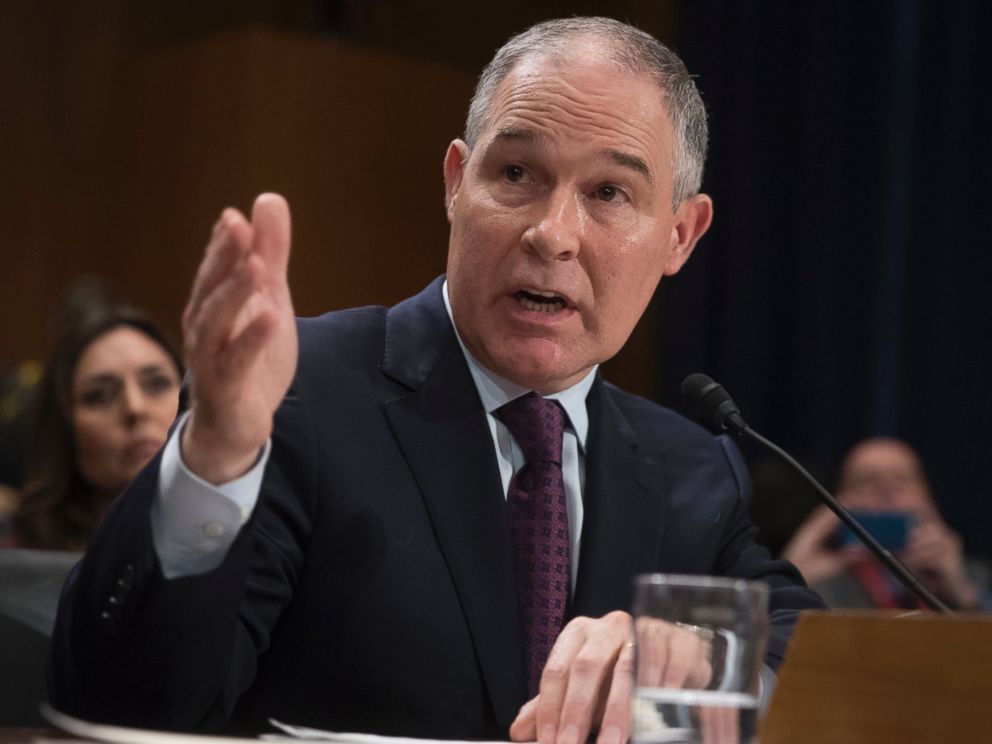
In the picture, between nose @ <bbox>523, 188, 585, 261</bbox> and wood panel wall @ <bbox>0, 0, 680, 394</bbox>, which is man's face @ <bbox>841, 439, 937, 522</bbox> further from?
nose @ <bbox>523, 188, 585, 261</bbox>

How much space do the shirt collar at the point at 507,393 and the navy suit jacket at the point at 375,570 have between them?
0.02 meters

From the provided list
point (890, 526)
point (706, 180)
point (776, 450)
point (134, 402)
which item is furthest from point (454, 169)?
point (706, 180)

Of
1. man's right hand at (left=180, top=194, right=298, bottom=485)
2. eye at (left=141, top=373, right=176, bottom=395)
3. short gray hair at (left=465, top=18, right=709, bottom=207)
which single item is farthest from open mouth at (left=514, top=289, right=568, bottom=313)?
eye at (left=141, top=373, right=176, bottom=395)

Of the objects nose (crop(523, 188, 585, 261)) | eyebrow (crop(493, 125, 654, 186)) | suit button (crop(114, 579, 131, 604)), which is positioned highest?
eyebrow (crop(493, 125, 654, 186))

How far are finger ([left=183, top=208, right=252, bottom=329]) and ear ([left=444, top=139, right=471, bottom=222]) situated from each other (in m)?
0.76

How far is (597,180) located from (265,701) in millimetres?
736

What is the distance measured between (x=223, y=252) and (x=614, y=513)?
0.80m

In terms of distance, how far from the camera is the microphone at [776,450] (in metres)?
1.52

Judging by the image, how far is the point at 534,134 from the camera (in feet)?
5.61

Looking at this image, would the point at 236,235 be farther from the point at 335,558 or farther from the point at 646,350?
the point at 646,350

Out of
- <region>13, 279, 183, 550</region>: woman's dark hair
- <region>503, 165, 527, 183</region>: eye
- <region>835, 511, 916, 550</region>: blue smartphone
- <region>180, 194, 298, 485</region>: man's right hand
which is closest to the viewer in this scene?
<region>180, 194, 298, 485</region>: man's right hand

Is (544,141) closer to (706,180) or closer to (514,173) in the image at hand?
(514,173)

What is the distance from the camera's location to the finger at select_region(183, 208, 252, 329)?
43.5 inches

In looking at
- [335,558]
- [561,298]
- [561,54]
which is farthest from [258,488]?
[561,54]
